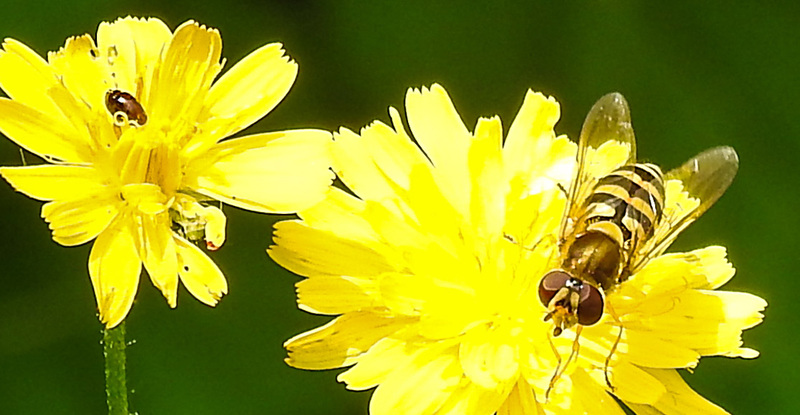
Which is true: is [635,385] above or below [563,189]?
below

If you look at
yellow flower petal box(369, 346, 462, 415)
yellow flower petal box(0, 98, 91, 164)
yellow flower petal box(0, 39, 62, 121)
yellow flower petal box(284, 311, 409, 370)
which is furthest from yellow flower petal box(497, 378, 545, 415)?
yellow flower petal box(0, 39, 62, 121)

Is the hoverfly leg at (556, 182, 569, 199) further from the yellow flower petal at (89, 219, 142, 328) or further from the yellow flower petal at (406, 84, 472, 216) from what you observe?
the yellow flower petal at (89, 219, 142, 328)

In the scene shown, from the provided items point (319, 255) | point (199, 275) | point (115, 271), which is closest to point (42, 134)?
point (115, 271)

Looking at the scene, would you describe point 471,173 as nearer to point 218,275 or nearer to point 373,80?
point 218,275

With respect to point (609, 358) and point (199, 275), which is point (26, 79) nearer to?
point (199, 275)

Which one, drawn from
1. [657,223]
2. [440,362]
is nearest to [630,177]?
[657,223]
